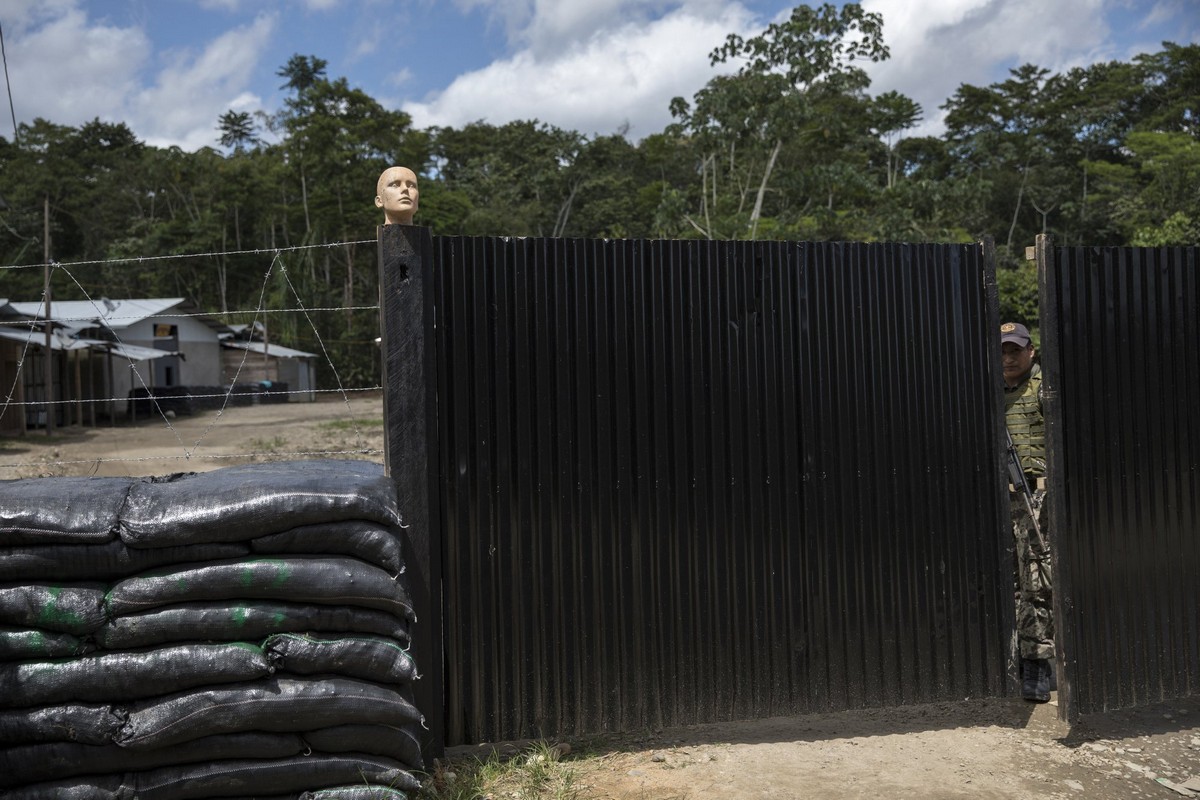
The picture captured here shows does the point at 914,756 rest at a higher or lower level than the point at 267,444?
lower

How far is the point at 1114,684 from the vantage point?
431cm

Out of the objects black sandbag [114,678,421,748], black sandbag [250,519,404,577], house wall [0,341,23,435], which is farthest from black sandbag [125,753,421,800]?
house wall [0,341,23,435]

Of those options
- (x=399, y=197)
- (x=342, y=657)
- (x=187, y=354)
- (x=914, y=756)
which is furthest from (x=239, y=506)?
(x=187, y=354)

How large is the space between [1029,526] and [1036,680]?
2.50 feet

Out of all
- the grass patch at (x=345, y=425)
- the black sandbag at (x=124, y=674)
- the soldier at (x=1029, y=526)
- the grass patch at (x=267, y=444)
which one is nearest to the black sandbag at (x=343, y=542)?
the black sandbag at (x=124, y=674)

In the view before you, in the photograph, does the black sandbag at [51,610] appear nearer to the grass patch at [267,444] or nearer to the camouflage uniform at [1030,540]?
the camouflage uniform at [1030,540]

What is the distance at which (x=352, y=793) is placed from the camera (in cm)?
323

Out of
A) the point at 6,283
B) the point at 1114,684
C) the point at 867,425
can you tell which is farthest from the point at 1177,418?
the point at 6,283

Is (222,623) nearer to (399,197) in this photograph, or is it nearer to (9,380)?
(399,197)

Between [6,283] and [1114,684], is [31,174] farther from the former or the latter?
[1114,684]

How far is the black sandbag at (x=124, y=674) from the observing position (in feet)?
10.1

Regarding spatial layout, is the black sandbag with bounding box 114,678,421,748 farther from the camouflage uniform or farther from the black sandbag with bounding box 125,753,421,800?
the camouflage uniform

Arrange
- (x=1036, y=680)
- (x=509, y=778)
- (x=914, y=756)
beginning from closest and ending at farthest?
1. (x=509, y=778)
2. (x=914, y=756)
3. (x=1036, y=680)

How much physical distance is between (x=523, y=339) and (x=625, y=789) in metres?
1.80
